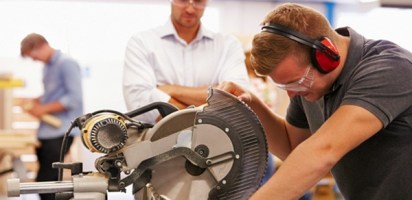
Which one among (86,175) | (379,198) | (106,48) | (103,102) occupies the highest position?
(86,175)

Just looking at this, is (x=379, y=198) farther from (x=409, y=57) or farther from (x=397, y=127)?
(x=409, y=57)

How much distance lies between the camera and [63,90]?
3.72 meters

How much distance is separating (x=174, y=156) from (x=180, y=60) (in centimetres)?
104

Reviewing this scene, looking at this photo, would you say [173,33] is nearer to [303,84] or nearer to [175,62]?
[175,62]

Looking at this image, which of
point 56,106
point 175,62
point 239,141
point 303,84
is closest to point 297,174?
point 239,141

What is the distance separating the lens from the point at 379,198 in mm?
1563

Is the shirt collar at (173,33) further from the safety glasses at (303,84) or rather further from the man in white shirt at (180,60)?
A: the safety glasses at (303,84)

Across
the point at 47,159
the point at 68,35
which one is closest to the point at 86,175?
the point at 47,159

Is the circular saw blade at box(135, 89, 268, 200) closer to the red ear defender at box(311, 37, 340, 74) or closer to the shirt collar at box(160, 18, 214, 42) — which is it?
the red ear defender at box(311, 37, 340, 74)

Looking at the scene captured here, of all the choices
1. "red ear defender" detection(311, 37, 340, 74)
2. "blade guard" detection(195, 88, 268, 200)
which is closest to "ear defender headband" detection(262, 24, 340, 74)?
"red ear defender" detection(311, 37, 340, 74)

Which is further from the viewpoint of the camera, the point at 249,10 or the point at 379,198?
the point at 249,10

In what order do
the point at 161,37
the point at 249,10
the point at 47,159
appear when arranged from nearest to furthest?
the point at 161,37 → the point at 47,159 → the point at 249,10

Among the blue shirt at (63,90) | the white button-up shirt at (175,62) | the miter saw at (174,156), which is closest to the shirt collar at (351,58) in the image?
the miter saw at (174,156)

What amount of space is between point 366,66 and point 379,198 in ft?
1.11
